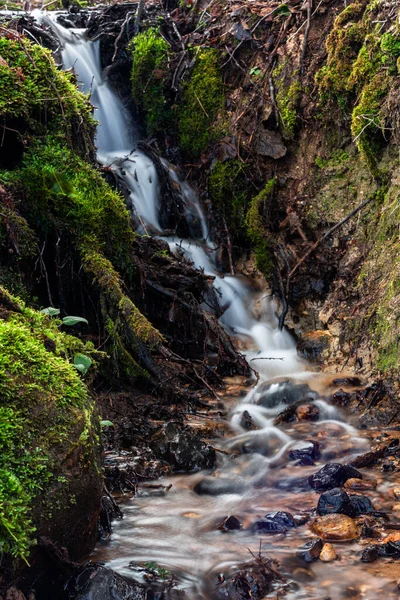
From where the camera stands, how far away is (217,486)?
4188mm

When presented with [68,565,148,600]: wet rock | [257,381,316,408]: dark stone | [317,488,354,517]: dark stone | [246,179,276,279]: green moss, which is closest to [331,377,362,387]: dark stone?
[257,381,316,408]: dark stone

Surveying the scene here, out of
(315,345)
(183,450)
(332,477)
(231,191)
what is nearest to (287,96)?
(231,191)

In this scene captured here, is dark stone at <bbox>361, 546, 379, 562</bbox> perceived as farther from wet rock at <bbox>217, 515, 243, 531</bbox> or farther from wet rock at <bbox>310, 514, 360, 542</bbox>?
wet rock at <bbox>217, 515, 243, 531</bbox>

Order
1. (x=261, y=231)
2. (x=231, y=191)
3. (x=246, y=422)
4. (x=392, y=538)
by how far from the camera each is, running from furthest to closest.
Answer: (x=231, y=191) → (x=261, y=231) → (x=246, y=422) → (x=392, y=538)

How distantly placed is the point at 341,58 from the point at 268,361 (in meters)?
3.52

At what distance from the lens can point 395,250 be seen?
18.6 ft

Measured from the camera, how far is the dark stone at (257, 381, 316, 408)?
5.62m

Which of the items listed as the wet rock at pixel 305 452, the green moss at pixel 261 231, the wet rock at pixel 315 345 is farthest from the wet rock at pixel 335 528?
the green moss at pixel 261 231

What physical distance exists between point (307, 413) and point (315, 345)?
1.23 m

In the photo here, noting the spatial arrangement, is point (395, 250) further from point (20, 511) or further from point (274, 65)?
point (20, 511)

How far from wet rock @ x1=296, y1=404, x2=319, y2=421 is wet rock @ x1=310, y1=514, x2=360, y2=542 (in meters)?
1.80

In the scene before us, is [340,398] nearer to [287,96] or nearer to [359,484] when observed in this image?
[359,484]

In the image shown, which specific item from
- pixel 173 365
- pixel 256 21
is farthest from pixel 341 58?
pixel 173 365

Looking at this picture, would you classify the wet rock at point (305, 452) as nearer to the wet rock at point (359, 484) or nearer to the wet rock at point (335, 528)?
the wet rock at point (359, 484)
